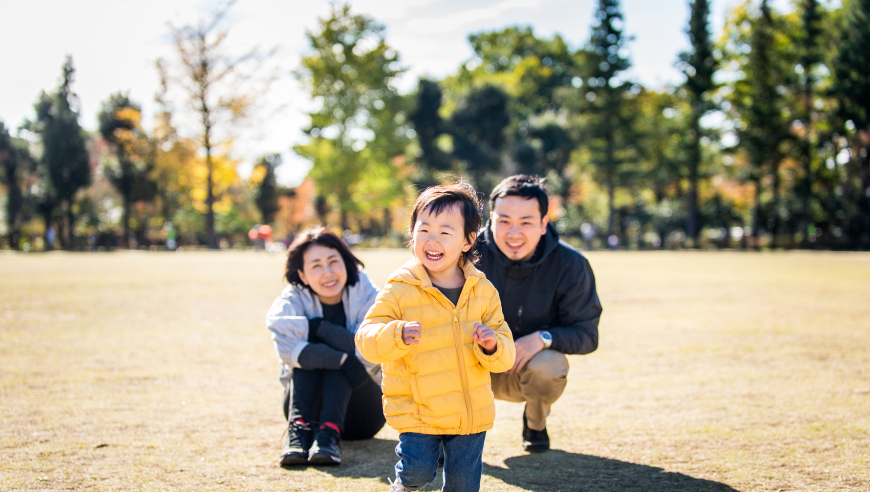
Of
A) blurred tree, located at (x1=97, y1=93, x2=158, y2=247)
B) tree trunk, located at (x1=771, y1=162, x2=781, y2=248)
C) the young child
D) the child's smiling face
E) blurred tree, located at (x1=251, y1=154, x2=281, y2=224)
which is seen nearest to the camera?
the young child

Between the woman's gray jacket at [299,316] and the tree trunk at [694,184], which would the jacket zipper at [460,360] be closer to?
the woman's gray jacket at [299,316]

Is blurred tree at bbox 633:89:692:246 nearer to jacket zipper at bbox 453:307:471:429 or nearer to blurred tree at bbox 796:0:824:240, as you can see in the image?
blurred tree at bbox 796:0:824:240

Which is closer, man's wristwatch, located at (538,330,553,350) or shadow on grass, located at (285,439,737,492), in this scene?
shadow on grass, located at (285,439,737,492)

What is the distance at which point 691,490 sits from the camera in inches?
113

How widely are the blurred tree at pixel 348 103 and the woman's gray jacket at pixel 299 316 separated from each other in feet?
130

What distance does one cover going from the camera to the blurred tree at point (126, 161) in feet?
147

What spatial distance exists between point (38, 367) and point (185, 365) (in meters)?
1.20

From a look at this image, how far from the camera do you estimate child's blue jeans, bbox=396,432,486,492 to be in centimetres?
249

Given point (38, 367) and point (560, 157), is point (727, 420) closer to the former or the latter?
point (38, 367)

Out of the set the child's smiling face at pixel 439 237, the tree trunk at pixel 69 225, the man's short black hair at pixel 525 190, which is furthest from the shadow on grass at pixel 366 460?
the tree trunk at pixel 69 225

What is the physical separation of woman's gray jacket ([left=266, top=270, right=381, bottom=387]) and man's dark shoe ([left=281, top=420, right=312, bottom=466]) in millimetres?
341

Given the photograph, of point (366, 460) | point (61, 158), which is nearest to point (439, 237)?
point (366, 460)

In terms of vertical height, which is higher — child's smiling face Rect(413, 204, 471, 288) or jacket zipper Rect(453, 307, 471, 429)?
child's smiling face Rect(413, 204, 471, 288)

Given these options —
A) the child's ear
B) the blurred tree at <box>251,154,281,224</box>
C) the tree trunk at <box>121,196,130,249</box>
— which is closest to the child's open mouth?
the child's ear
